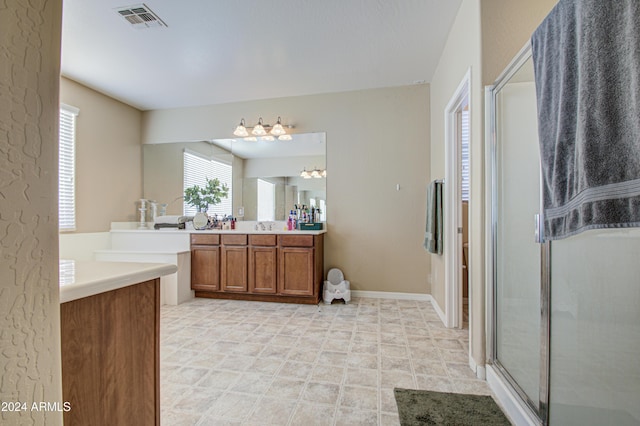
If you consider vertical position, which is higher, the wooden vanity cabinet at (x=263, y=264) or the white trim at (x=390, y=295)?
the wooden vanity cabinet at (x=263, y=264)

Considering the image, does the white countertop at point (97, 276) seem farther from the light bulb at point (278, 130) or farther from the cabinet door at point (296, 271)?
the light bulb at point (278, 130)

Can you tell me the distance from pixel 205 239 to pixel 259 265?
31.4 inches

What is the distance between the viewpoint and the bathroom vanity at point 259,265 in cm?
342

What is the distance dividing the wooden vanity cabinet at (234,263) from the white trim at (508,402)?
2.68m

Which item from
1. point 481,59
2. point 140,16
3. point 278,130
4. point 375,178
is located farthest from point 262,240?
point 481,59

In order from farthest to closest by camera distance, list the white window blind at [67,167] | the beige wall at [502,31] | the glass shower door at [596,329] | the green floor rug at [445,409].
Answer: the white window blind at [67,167]
the beige wall at [502,31]
the green floor rug at [445,409]
the glass shower door at [596,329]

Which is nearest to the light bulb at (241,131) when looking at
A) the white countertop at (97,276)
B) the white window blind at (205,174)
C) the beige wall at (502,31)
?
the white window blind at (205,174)

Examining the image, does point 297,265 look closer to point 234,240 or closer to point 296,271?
point 296,271

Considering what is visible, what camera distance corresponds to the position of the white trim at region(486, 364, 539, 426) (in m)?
1.40

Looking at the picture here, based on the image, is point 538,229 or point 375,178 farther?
point 375,178

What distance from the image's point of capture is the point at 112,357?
88 cm

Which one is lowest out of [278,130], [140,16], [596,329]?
[596,329]

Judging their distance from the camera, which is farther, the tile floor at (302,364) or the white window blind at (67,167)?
the white window blind at (67,167)

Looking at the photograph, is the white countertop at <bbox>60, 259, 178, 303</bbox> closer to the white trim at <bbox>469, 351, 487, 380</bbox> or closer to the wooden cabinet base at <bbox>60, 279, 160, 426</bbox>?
Answer: the wooden cabinet base at <bbox>60, 279, 160, 426</bbox>
